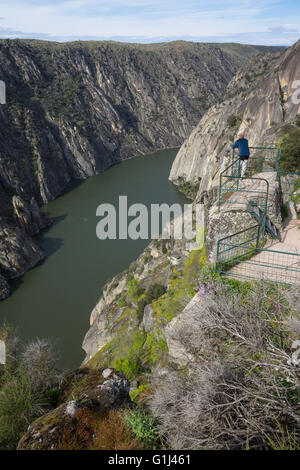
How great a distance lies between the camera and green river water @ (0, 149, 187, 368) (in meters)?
28.9

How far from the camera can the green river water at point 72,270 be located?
94.7ft

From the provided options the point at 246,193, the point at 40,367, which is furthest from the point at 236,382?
the point at 40,367

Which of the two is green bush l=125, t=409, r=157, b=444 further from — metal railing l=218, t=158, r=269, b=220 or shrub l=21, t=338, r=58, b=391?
shrub l=21, t=338, r=58, b=391

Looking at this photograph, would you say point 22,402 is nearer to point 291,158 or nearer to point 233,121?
point 291,158

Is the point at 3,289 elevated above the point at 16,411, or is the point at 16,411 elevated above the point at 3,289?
the point at 16,411

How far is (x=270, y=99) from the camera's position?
3700 centimetres

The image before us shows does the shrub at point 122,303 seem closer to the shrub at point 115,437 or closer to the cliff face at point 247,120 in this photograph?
the cliff face at point 247,120

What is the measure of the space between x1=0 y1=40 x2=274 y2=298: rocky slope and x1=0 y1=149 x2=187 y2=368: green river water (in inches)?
117

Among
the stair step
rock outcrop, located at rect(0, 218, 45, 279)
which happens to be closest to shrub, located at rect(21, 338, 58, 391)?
the stair step

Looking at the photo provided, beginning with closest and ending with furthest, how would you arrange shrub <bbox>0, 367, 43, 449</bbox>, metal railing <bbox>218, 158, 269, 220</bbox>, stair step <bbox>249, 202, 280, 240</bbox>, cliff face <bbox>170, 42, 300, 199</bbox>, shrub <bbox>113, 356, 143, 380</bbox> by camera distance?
1. shrub <bbox>0, 367, 43, 449</bbox>
2. stair step <bbox>249, 202, 280, 240</bbox>
3. metal railing <bbox>218, 158, 269, 220</bbox>
4. shrub <bbox>113, 356, 143, 380</bbox>
5. cliff face <bbox>170, 42, 300, 199</bbox>

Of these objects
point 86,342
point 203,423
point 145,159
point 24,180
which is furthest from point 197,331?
point 145,159

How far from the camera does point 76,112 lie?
8994cm

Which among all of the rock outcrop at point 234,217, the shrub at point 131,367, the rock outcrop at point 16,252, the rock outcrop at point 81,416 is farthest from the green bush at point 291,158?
the rock outcrop at point 16,252

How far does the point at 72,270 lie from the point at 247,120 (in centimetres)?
3202
